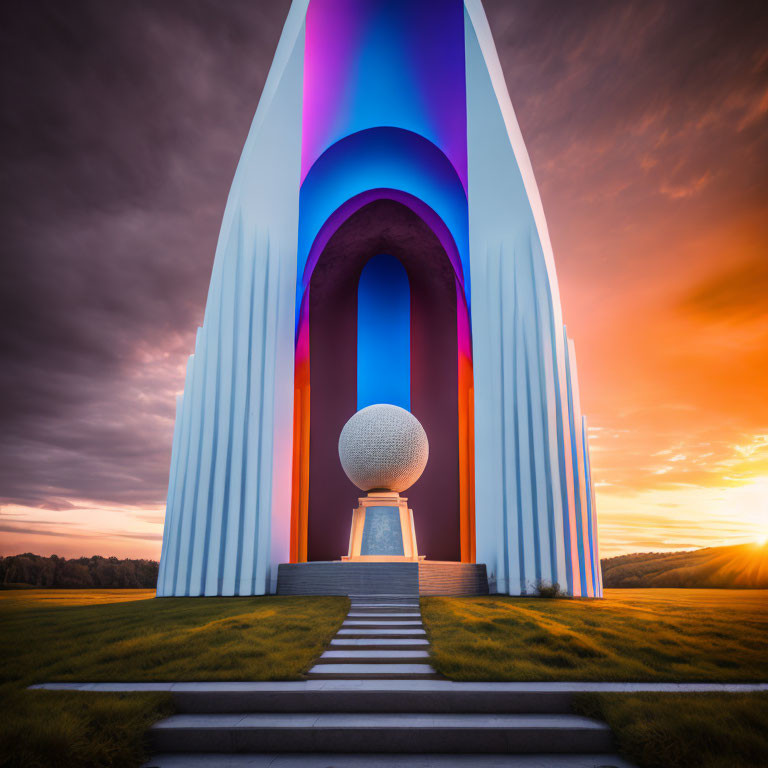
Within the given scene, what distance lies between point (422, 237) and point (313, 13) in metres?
6.78

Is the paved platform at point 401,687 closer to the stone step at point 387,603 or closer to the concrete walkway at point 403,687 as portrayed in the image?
the concrete walkway at point 403,687

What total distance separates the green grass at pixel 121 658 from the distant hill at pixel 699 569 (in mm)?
13224

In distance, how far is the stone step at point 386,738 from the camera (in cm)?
457

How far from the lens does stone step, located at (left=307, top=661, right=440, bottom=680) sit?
5.73m

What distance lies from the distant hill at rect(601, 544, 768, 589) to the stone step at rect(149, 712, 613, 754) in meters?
15.0

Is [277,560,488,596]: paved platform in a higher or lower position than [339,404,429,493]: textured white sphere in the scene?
lower

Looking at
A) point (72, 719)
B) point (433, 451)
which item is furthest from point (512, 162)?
point (72, 719)

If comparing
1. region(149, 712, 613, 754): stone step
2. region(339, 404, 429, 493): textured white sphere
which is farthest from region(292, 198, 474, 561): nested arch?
region(149, 712, 613, 754): stone step

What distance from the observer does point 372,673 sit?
5777 millimetres

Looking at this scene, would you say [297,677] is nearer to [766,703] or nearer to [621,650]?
[621,650]

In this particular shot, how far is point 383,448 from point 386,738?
8762mm

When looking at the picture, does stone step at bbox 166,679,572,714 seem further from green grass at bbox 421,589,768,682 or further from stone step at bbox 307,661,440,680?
stone step at bbox 307,661,440,680

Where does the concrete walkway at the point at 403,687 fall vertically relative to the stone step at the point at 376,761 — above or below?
above

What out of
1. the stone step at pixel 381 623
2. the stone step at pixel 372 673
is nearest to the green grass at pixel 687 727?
the stone step at pixel 372 673
